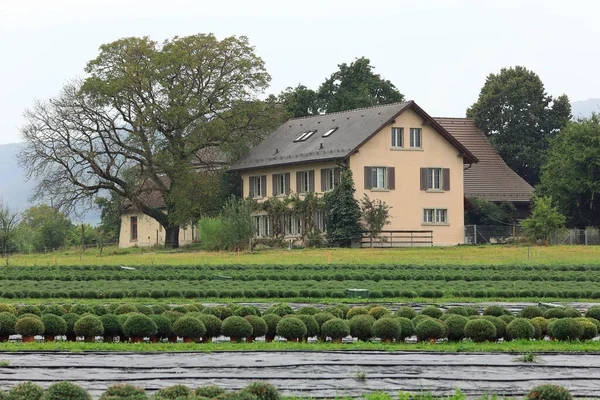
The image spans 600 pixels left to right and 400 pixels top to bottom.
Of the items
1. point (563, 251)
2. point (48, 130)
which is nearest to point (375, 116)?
point (563, 251)

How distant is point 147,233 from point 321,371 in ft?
235

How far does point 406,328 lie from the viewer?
20641 mm

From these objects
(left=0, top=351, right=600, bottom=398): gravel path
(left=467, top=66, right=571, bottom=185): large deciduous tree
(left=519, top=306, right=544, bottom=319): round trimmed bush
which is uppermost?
→ (left=467, top=66, right=571, bottom=185): large deciduous tree

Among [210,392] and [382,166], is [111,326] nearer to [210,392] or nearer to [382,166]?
[210,392]

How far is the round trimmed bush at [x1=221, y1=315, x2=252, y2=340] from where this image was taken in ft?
66.9

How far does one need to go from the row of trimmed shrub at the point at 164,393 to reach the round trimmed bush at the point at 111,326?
8.37 meters

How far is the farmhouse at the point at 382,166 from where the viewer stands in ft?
220

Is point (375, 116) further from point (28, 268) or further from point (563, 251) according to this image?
point (28, 268)

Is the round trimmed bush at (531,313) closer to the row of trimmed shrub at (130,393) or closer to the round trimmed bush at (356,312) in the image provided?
the round trimmed bush at (356,312)

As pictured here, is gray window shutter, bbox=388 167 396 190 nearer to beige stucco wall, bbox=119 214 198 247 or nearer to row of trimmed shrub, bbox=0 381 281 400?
beige stucco wall, bbox=119 214 198 247

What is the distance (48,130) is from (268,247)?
15.8 meters

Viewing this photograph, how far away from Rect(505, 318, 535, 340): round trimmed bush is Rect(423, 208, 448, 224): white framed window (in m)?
48.2

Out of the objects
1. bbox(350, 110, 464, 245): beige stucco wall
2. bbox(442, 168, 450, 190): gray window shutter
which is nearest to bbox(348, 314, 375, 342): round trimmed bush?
bbox(350, 110, 464, 245): beige stucco wall

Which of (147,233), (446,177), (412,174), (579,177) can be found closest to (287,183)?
(412,174)
